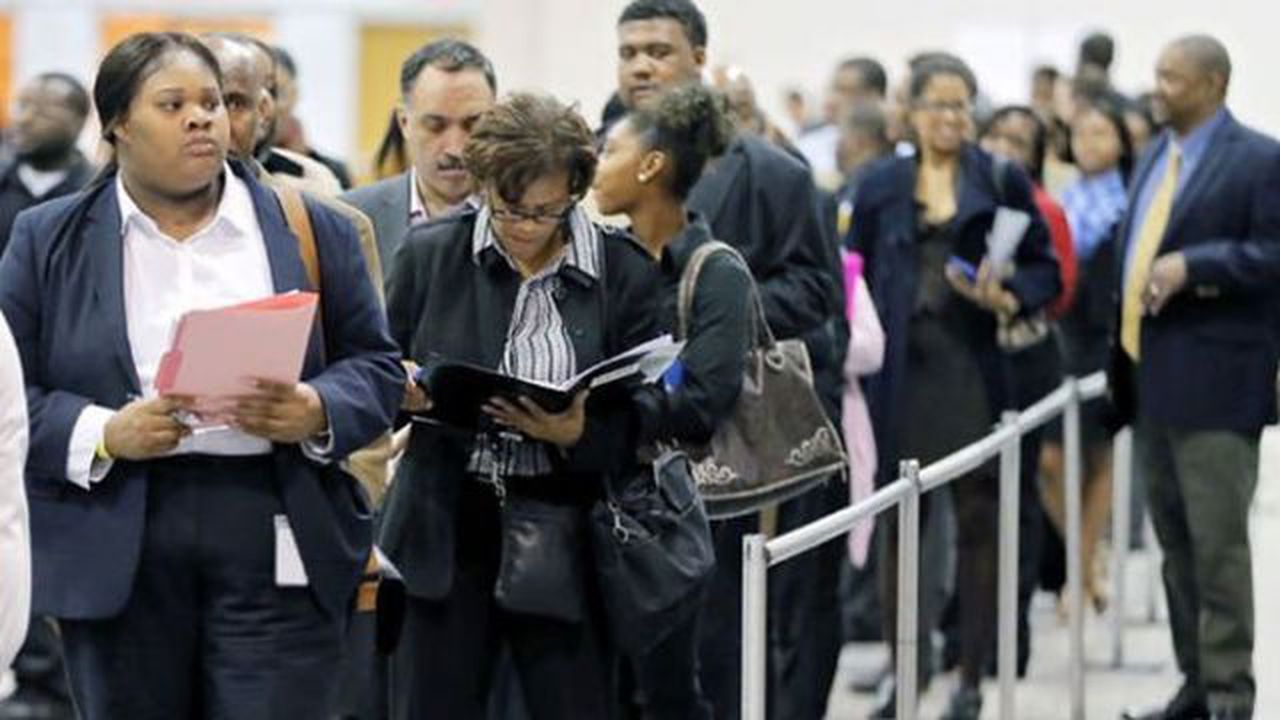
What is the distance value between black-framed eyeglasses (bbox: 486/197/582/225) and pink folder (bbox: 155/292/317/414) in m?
0.69

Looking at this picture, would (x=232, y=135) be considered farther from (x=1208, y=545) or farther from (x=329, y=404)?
(x=1208, y=545)

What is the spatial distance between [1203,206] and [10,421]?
464cm

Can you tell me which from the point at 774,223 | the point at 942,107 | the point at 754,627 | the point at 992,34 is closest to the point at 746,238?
the point at 774,223

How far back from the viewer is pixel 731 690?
6.85 metres

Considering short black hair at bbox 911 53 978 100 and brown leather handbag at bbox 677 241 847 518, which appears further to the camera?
short black hair at bbox 911 53 978 100

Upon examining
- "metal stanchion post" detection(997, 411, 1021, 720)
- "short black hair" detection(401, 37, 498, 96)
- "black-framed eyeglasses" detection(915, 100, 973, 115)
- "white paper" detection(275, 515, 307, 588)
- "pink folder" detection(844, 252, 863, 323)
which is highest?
"short black hair" detection(401, 37, 498, 96)

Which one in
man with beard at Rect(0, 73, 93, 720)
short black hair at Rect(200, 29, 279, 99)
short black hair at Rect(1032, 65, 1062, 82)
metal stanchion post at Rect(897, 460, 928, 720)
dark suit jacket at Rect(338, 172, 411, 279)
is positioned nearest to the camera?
short black hair at Rect(200, 29, 279, 99)

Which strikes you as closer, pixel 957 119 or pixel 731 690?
pixel 731 690

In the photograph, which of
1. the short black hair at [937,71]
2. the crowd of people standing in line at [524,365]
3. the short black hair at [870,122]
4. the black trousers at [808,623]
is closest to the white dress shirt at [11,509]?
the crowd of people standing in line at [524,365]

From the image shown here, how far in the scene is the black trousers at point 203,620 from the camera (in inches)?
194

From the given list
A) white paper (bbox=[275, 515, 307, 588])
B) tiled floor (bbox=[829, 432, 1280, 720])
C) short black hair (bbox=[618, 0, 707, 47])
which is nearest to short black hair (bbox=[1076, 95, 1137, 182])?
tiled floor (bbox=[829, 432, 1280, 720])

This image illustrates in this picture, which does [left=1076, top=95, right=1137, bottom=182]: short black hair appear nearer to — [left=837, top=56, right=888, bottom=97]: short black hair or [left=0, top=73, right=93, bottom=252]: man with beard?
[left=837, top=56, right=888, bottom=97]: short black hair

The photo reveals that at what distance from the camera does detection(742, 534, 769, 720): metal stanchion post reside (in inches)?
193

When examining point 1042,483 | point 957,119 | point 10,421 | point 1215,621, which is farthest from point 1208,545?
point 10,421
